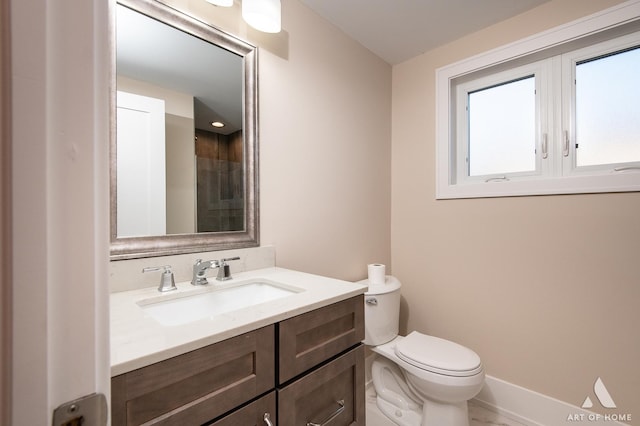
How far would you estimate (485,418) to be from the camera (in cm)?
168

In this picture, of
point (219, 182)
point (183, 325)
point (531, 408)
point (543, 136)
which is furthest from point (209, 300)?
point (543, 136)

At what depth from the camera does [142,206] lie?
1.07m

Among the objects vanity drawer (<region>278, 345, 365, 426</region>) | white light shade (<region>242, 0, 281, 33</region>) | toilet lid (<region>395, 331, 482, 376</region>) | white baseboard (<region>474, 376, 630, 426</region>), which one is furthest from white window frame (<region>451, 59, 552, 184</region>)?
vanity drawer (<region>278, 345, 365, 426</region>)

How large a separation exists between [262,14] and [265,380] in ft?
4.45

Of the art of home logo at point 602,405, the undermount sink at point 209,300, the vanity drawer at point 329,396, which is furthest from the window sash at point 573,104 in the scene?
the undermount sink at point 209,300

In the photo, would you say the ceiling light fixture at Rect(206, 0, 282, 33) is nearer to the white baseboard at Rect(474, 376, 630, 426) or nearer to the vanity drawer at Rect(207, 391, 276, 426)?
the vanity drawer at Rect(207, 391, 276, 426)

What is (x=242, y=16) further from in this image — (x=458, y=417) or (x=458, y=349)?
(x=458, y=417)

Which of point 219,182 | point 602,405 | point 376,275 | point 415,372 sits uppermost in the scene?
point 219,182

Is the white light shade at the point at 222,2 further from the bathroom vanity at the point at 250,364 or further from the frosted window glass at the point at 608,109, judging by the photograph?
the frosted window glass at the point at 608,109

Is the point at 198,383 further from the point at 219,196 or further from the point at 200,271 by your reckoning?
the point at 219,196

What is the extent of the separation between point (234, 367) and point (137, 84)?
39.9 inches

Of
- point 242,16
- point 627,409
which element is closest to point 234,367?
point 242,16

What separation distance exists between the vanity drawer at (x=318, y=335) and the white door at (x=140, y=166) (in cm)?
65

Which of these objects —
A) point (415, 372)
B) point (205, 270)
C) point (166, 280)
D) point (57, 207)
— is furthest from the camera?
point (415, 372)
